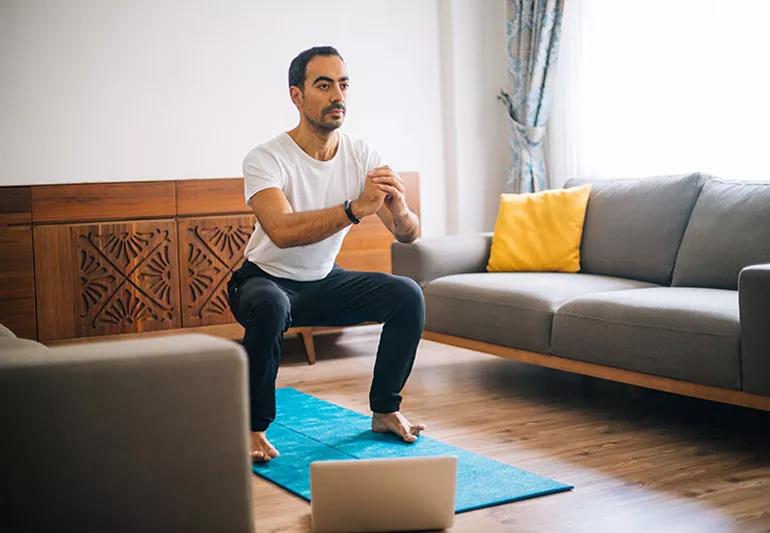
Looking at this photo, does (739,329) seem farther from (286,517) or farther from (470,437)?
(286,517)

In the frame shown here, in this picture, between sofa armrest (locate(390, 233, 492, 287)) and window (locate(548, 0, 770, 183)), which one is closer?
window (locate(548, 0, 770, 183))

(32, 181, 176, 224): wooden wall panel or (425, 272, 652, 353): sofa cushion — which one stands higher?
(32, 181, 176, 224): wooden wall panel

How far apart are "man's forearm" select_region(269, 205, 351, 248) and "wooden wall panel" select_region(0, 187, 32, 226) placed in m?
1.68

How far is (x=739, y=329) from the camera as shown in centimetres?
301

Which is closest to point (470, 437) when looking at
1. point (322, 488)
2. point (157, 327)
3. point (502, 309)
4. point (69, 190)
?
point (502, 309)

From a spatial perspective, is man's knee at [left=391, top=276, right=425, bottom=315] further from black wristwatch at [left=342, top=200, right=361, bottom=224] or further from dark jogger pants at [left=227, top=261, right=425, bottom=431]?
black wristwatch at [left=342, top=200, right=361, bottom=224]

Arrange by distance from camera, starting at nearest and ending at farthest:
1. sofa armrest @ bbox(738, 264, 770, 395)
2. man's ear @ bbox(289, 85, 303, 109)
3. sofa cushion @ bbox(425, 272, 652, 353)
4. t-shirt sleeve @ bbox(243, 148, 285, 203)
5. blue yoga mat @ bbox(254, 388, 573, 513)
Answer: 1. blue yoga mat @ bbox(254, 388, 573, 513)
2. sofa armrest @ bbox(738, 264, 770, 395)
3. t-shirt sleeve @ bbox(243, 148, 285, 203)
4. man's ear @ bbox(289, 85, 303, 109)
5. sofa cushion @ bbox(425, 272, 652, 353)

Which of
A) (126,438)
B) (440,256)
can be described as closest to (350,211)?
(440,256)

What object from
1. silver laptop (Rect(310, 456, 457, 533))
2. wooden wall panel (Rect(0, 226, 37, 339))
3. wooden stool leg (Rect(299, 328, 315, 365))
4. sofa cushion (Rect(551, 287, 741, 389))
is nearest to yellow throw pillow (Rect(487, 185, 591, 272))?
sofa cushion (Rect(551, 287, 741, 389))

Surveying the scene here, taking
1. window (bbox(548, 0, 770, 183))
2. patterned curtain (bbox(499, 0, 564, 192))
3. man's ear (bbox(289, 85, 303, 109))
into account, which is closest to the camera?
man's ear (bbox(289, 85, 303, 109))

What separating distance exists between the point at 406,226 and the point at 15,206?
1.88 meters

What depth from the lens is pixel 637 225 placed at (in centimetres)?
415

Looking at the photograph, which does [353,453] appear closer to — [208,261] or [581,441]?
[581,441]

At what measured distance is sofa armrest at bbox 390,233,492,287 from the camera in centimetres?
445
